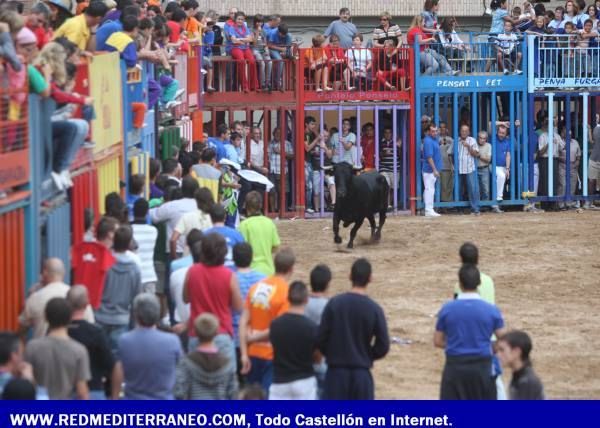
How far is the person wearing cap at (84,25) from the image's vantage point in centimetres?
1543

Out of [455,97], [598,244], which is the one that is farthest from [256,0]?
[598,244]

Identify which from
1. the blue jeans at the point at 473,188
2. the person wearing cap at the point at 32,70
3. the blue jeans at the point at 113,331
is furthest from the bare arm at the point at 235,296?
the blue jeans at the point at 473,188

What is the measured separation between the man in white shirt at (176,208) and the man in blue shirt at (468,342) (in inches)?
171

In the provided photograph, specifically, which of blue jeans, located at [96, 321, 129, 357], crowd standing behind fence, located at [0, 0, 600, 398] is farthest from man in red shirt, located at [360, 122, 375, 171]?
blue jeans, located at [96, 321, 129, 357]

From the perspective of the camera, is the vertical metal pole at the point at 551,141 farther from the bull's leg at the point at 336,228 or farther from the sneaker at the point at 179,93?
the sneaker at the point at 179,93

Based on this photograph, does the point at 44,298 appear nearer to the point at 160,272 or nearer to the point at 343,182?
the point at 160,272

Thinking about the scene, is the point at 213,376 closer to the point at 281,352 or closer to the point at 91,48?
the point at 281,352

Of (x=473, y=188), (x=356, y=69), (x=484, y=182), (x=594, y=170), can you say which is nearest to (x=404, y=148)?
(x=473, y=188)

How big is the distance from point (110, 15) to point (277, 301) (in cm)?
779

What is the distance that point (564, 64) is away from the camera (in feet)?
93.9

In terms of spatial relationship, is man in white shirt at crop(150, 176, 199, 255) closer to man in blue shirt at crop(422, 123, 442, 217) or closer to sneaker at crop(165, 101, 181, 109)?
sneaker at crop(165, 101, 181, 109)

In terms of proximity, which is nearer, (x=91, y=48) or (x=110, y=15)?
(x=91, y=48)

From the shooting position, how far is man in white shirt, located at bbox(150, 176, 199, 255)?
1434 cm

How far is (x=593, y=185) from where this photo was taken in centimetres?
2903
